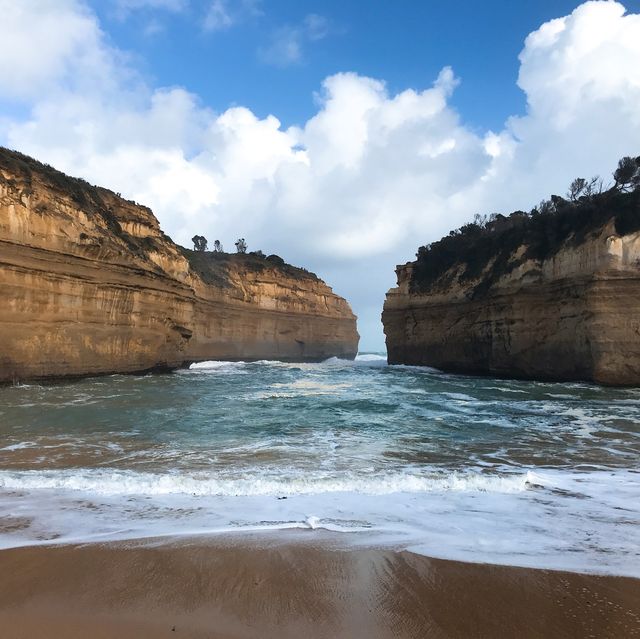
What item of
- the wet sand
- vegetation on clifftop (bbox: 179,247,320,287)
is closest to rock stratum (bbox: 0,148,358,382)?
vegetation on clifftop (bbox: 179,247,320,287)

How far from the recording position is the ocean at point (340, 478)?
3885 mm

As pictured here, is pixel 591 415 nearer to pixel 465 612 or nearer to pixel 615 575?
pixel 615 575

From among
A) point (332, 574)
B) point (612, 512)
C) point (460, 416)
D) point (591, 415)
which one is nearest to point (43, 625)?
point (332, 574)

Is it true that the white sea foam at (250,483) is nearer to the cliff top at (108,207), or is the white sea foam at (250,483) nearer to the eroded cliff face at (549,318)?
the eroded cliff face at (549,318)

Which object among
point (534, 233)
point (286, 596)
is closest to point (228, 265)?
point (534, 233)

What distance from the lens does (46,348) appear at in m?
17.0

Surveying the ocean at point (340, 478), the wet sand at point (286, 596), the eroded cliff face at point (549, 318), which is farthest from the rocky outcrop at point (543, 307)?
the wet sand at point (286, 596)

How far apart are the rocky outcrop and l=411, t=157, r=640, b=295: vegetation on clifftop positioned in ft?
0.30

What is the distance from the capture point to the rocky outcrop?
1756cm

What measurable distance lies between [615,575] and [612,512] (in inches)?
65.1

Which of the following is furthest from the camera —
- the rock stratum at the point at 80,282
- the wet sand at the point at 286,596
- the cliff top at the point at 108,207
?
the cliff top at the point at 108,207

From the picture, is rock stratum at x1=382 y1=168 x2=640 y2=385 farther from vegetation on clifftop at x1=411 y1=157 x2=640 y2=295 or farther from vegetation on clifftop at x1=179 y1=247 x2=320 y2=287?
vegetation on clifftop at x1=179 y1=247 x2=320 y2=287

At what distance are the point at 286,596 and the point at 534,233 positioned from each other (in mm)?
24670

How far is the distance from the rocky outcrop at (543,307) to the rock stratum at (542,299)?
0.15ft
